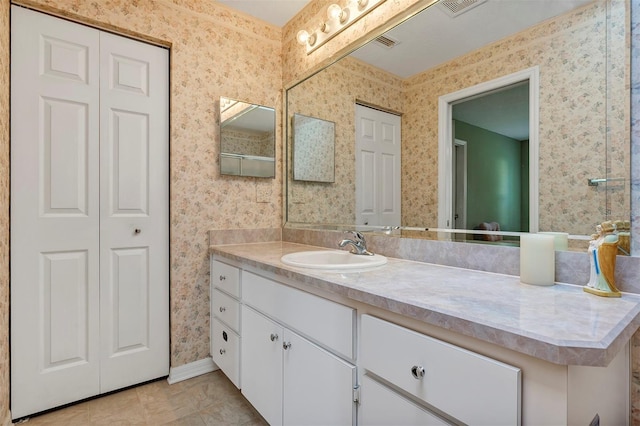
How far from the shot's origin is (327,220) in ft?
6.62

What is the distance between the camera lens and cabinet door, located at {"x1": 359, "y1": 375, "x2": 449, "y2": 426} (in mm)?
786

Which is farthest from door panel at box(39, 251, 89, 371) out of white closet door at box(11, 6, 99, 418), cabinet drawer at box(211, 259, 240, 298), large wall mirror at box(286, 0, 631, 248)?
large wall mirror at box(286, 0, 631, 248)

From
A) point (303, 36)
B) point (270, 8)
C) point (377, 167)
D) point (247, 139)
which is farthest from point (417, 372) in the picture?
point (270, 8)

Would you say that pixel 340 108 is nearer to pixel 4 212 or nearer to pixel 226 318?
pixel 226 318

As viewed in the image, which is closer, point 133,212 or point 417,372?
point 417,372

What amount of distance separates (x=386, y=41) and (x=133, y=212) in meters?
1.67

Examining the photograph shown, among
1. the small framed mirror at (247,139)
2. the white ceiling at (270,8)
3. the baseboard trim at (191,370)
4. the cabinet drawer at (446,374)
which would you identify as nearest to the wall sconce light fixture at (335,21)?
the white ceiling at (270,8)

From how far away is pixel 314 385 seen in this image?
1.14 meters

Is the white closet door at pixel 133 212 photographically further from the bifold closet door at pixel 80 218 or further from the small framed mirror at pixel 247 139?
the small framed mirror at pixel 247 139

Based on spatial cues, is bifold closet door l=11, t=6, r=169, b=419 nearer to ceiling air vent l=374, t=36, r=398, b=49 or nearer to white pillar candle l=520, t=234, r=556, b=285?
ceiling air vent l=374, t=36, r=398, b=49

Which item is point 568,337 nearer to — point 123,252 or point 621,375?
point 621,375

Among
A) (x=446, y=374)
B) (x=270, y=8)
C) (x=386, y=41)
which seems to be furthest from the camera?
(x=270, y=8)

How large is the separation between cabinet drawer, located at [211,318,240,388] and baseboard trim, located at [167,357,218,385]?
8 centimetres

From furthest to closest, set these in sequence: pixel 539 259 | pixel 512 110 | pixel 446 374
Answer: pixel 512 110 < pixel 539 259 < pixel 446 374
